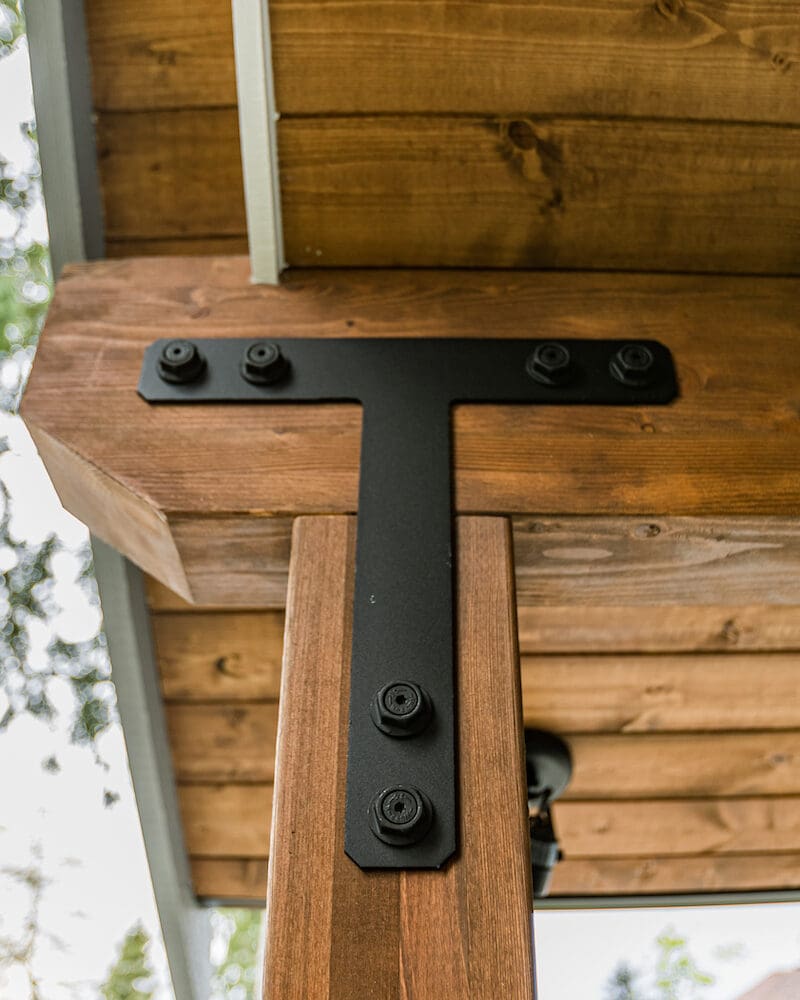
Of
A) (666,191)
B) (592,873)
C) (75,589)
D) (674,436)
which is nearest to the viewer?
(674,436)

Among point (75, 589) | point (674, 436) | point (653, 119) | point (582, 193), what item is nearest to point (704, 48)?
point (653, 119)

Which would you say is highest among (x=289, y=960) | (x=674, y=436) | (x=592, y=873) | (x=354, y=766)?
(x=674, y=436)

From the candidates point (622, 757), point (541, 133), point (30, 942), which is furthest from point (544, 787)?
point (30, 942)

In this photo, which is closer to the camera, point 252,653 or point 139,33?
point 139,33

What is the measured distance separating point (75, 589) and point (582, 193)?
1.27m

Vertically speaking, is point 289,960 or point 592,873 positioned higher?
point 592,873

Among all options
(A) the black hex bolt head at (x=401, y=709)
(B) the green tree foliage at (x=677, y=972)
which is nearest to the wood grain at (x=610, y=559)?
(A) the black hex bolt head at (x=401, y=709)

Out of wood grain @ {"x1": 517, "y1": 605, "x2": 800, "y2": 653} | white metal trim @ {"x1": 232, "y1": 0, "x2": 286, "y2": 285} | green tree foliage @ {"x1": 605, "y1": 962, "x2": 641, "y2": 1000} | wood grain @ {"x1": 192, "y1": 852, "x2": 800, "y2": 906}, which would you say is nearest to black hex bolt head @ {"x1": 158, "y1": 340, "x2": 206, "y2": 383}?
white metal trim @ {"x1": 232, "y1": 0, "x2": 286, "y2": 285}

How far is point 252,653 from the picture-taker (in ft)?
5.16

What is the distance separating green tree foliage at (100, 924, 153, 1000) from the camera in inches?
108

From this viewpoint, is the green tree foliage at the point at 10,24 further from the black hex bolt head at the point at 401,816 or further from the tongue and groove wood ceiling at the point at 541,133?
the black hex bolt head at the point at 401,816

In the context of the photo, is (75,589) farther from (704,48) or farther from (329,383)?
(704,48)

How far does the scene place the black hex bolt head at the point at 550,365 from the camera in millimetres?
1104

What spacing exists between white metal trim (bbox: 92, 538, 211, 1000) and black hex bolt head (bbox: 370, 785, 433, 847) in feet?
2.57
